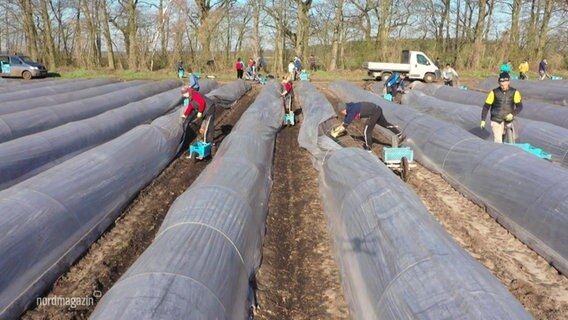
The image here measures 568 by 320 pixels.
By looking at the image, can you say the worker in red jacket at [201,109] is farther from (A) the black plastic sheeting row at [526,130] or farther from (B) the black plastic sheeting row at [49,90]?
(B) the black plastic sheeting row at [49,90]

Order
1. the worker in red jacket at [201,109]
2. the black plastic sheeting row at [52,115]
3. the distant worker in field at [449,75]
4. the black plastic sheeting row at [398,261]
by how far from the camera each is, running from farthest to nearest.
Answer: the distant worker in field at [449,75] < the black plastic sheeting row at [52,115] < the worker in red jacket at [201,109] < the black plastic sheeting row at [398,261]

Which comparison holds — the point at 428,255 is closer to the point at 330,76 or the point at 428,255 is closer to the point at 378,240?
the point at 378,240

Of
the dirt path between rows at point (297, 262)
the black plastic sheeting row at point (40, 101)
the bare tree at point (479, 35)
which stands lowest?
the dirt path between rows at point (297, 262)

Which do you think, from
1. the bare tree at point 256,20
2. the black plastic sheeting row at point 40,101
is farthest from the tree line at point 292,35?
the black plastic sheeting row at point 40,101

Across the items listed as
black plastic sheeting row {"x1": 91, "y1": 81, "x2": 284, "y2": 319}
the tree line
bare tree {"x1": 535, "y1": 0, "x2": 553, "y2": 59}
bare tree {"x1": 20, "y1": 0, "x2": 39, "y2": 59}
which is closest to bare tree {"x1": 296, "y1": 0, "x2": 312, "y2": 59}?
the tree line

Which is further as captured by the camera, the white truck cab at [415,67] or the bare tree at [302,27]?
the bare tree at [302,27]

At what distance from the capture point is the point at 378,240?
4.71 metres

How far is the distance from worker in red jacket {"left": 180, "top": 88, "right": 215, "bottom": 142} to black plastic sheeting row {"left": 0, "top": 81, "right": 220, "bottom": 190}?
228cm

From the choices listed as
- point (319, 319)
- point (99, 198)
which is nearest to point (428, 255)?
point (319, 319)

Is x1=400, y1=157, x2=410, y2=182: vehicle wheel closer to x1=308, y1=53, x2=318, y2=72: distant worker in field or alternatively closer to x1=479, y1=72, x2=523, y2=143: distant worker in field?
x1=479, y1=72, x2=523, y2=143: distant worker in field

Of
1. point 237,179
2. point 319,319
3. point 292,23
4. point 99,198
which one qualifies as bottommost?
point 319,319

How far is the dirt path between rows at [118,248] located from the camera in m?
4.99

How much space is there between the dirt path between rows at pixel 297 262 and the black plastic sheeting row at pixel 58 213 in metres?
2.60

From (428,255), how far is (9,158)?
7.53m
